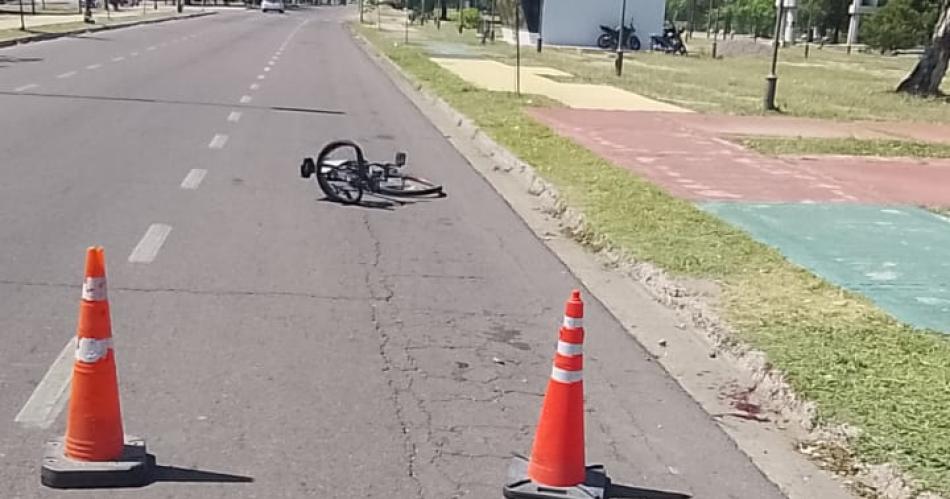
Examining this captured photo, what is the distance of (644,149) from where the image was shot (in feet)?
57.5

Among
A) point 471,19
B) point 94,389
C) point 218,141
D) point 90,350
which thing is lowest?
point 471,19

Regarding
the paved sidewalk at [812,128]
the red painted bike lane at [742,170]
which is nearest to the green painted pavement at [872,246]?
the red painted bike lane at [742,170]

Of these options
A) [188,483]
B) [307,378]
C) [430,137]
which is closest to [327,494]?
[188,483]

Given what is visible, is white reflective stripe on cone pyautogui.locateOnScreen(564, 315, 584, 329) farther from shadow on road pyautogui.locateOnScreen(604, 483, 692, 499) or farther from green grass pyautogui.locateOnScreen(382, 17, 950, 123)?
green grass pyautogui.locateOnScreen(382, 17, 950, 123)

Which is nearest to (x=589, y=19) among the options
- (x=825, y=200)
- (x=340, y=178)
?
(x=825, y=200)

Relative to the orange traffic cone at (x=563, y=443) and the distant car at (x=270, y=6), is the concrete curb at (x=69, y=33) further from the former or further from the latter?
the distant car at (x=270, y=6)

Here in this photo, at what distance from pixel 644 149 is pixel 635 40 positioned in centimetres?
4523

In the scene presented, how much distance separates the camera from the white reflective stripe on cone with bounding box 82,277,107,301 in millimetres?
4672

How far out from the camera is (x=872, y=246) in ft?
34.3

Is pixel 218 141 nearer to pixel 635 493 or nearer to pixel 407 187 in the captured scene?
pixel 407 187

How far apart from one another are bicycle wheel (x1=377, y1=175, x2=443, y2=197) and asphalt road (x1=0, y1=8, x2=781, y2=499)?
0.29m

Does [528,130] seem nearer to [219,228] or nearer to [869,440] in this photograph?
[219,228]

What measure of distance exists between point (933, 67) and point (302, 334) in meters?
31.6

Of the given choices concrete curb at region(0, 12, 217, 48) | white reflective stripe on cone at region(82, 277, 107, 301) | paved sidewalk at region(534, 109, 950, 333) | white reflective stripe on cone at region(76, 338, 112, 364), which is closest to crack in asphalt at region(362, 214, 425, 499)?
white reflective stripe on cone at region(76, 338, 112, 364)
